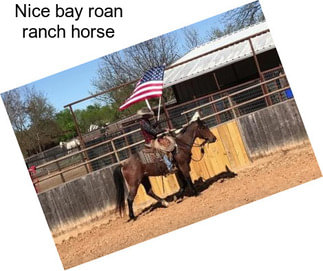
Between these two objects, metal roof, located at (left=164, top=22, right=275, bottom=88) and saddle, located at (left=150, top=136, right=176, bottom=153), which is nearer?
saddle, located at (left=150, top=136, right=176, bottom=153)

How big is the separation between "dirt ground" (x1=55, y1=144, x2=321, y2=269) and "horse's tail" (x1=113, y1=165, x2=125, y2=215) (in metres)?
0.33

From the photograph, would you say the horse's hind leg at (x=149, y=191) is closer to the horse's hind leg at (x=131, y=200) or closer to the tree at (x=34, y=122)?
the horse's hind leg at (x=131, y=200)

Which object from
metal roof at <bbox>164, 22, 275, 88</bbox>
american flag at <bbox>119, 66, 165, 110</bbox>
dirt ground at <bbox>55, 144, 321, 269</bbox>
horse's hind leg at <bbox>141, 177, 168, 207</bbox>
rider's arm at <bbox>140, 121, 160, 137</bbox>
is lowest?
dirt ground at <bbox>55, 144, 321, 269</bbox>

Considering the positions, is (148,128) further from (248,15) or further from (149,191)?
(248,15)

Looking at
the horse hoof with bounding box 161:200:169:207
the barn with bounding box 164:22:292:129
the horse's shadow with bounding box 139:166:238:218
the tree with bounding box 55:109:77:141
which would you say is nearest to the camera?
the horse hoof with bounding box 161:200:169:207

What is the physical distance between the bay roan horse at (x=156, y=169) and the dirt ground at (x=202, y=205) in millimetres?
382

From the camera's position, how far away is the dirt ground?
7910 mm

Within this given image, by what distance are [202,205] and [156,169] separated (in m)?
1.26

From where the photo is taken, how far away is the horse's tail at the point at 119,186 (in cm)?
900

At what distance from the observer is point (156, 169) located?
8938mm

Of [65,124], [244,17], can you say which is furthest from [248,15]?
[65,124]

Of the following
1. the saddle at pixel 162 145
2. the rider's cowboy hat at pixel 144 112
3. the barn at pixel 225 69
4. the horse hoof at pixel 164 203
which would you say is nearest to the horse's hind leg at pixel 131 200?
the horse hoof at pixel 164 203

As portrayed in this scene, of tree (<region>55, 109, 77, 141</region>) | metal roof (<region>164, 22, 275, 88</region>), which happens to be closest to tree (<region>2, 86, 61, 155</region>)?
tree (<region>55, 109, 77, 141</region>)

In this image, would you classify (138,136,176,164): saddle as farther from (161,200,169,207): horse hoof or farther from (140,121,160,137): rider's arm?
(161,200,169,207): horse hoof
